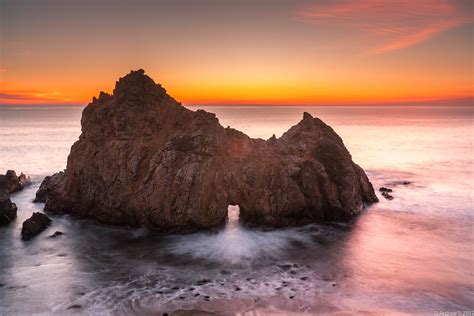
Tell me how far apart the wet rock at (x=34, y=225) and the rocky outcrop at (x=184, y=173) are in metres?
3.02

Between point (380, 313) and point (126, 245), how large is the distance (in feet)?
60.1

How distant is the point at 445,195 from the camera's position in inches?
1881

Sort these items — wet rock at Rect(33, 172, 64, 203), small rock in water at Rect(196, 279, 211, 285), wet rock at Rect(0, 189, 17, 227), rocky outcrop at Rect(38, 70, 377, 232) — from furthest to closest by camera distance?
wet rock at Rect(33, 172, 64, 203) < wet rock at Rect(0, 189, 17, 227) < rocky outcrop at Rect(38, 70, 377, 232) < small rock in water at Rect(196, 279, 211, 285)

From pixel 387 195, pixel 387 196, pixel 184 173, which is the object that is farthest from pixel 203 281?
pixel 387 195

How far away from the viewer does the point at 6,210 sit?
37406 mm

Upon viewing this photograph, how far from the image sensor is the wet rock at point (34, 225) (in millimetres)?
33769

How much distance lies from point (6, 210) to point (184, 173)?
53.2 feet

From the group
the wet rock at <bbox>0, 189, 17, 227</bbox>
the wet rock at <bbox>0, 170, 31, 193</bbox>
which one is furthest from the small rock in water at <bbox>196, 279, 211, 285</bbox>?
the wet rock at <bbox>0, 170, 31, 193</bbox>

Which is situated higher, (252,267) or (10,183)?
(10,183)

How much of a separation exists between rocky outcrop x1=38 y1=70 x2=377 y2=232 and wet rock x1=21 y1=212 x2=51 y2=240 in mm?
3024

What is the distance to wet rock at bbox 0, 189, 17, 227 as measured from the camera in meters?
36.9

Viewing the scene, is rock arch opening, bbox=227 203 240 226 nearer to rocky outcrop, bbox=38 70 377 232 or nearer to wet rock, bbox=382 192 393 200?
rocky outcrop, bbox=38 70 377 232

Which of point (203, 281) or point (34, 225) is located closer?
point (203, 281)

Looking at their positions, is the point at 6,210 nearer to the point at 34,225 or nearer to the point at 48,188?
the point at 34,225
